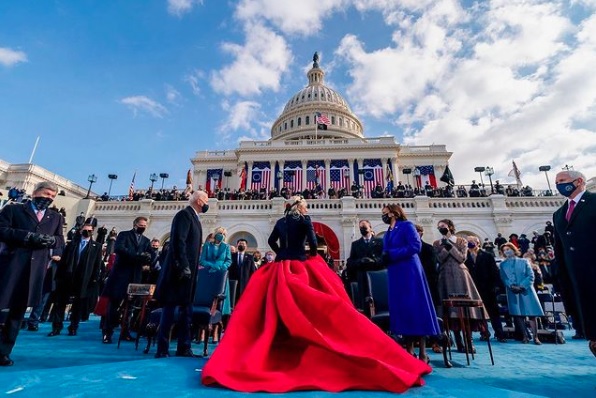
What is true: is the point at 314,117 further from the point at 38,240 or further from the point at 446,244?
the point at 38,240

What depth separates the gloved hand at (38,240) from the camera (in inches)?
151

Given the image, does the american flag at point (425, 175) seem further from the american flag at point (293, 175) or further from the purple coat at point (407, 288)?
the purple coat at point (407, 288)

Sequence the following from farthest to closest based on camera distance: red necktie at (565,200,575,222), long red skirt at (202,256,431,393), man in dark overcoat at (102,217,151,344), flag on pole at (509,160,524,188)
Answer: flag on pole at (509,160,524,188) < man in dark overcoat at (102,217,151,344) < red necktie at (565,200,575,222) < long red skirt at (202,256,431,393)

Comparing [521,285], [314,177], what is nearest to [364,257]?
[521,285]

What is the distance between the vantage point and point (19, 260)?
391 cm

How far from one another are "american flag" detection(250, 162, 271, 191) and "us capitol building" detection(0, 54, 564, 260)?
14cm

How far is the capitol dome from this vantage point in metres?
59.0

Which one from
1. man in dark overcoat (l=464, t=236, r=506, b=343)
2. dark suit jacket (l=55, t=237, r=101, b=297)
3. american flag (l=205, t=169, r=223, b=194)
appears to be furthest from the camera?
american flag (l=205, t=169, r=223, b=194)

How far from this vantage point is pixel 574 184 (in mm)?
3650

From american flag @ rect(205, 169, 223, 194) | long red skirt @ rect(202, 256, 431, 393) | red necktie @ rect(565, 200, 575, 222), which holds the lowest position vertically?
long red skirt @ rect(202, 256, 431, 393)

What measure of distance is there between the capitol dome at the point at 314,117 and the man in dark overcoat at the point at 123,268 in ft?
170

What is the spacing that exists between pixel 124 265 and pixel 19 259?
2397 mm

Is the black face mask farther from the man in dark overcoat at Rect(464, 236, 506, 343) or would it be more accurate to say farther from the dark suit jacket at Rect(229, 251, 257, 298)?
the man in dark overcoat at Rect(464, 236, 506, 343)

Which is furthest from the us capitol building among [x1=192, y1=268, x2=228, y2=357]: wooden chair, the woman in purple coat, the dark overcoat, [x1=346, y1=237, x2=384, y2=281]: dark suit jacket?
the dark overcoat
